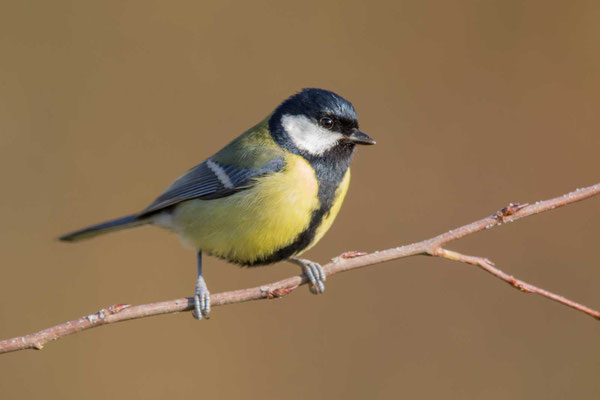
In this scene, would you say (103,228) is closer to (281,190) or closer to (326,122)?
(281,190)

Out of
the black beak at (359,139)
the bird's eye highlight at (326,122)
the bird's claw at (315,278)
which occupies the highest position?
the bird's eye highlight at (326,122)

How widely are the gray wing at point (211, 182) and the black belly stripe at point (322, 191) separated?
162 millimetres

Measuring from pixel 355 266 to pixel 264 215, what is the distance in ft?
1.90

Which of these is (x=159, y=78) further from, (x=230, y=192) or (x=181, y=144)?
(x=230, y=192)

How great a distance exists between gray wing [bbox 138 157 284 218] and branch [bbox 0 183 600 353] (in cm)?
66

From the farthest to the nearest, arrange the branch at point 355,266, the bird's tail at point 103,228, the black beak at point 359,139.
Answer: the bird's tail at point 103,228
the black beak at point 359,139
the branch at point 355,266

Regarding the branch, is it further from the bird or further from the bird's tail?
the bird's tail

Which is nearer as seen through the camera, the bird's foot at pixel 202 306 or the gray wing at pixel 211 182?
the bird's foot at pixel 202 306

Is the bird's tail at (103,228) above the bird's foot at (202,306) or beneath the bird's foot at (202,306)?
above

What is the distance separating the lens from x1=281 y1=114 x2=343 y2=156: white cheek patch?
2.56 metres

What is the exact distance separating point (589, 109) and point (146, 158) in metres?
3.07

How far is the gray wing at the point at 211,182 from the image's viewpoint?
8.50 feet

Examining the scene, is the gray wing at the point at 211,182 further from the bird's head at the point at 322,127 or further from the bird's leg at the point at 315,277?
the bird's leg at the point at 315,277

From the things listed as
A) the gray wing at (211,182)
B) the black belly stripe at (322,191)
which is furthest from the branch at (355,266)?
the gray wing at (211,182)
